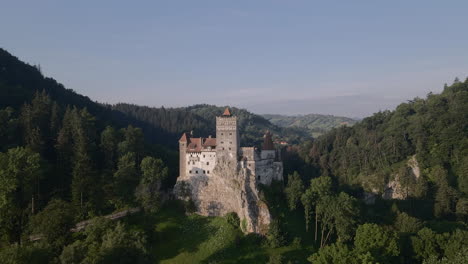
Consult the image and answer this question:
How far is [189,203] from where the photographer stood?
227ft

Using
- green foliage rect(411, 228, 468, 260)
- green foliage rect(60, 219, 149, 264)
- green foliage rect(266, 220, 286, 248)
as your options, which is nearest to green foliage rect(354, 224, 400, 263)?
green foliage rect(411, 228, 468, 260)

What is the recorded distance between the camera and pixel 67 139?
7144 cm

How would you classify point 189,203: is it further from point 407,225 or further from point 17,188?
point 407,225

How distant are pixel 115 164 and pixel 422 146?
232 feet

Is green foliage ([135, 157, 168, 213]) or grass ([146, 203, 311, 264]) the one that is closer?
grass ([146, 203, 311, 264])

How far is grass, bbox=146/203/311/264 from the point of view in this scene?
58656 millimetres

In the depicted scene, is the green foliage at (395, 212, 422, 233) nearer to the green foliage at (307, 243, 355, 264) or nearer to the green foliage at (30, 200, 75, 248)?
the green foliage at (307, 243, 355, 264)

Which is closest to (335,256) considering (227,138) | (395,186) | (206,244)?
(206,244)

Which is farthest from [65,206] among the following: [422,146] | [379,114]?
[379,114]

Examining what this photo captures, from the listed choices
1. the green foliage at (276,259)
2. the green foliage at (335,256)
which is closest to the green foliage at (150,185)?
the green foliage at (276,259)

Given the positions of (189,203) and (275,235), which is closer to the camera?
(275,235)

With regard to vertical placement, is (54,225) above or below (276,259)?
above

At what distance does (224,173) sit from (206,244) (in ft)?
44.9

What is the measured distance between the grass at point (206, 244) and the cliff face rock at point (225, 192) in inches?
97.1
